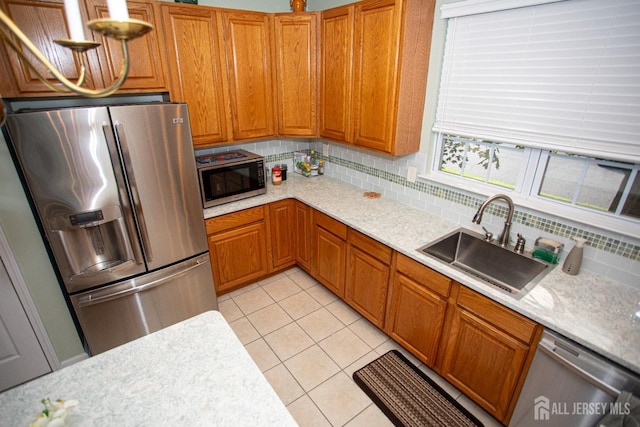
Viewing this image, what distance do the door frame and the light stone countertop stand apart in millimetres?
1186

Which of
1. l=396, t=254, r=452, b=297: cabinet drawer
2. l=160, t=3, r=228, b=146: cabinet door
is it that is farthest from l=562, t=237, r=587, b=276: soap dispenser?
l=160, t=3, r=228, b=146: cabinet door

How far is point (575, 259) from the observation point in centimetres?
177

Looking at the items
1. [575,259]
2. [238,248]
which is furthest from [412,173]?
[238,248]

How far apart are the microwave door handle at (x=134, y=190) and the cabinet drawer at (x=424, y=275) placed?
1.68 m

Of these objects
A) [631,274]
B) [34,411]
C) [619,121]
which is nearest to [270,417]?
[34,411]

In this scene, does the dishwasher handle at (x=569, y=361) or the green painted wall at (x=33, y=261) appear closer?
the dishwasher handle at (x=569, y=361)

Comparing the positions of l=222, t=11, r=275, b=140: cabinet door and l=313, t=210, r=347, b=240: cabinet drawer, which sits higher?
l=222, t=11, r=275, b=140: cabinet door

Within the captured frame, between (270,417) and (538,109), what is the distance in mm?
2040

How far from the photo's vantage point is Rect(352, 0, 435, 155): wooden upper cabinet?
Answer: 2.13 meters

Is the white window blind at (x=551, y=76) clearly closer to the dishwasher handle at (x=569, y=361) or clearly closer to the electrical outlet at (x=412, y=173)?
the electrical outlet at (x=412, y=173)

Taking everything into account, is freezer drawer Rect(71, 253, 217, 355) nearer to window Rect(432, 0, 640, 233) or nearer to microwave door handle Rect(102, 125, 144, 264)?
microwave door handle Rect(102, 125, 144, 264)

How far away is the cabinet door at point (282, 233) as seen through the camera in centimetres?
301

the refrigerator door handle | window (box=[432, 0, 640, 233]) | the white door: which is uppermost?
window (box=[432, 0, 640, 233])

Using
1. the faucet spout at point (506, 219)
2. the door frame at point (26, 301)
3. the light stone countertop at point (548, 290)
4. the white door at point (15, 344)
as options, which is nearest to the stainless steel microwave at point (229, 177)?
the light stone countertop at point (548, 290)
